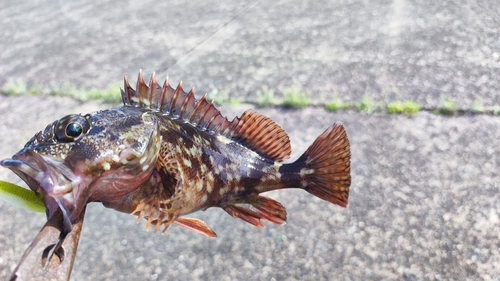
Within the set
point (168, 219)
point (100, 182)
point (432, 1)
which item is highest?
point (100, 182)

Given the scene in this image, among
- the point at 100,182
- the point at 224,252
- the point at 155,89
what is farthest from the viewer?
the point at 224,252

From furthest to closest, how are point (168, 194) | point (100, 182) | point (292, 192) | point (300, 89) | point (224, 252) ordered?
point (300, 89) < point (292, 192) < point (224, 252) < point (168, 194) < point (100, 182)

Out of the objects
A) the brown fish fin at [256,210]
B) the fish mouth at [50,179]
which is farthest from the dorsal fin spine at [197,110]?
the fish mouth at [50,179]

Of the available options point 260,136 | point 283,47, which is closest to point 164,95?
point 260,136

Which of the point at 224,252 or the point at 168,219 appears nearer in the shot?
the point at 168,219

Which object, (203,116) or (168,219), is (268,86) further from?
(168,219)

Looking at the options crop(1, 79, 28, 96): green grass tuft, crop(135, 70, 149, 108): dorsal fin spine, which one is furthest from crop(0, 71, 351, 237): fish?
crop(1, 79, 28, 96): green grass tuft

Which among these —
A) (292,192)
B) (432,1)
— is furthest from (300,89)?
(432,1)

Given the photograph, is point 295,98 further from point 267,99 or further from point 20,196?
point 20,196
